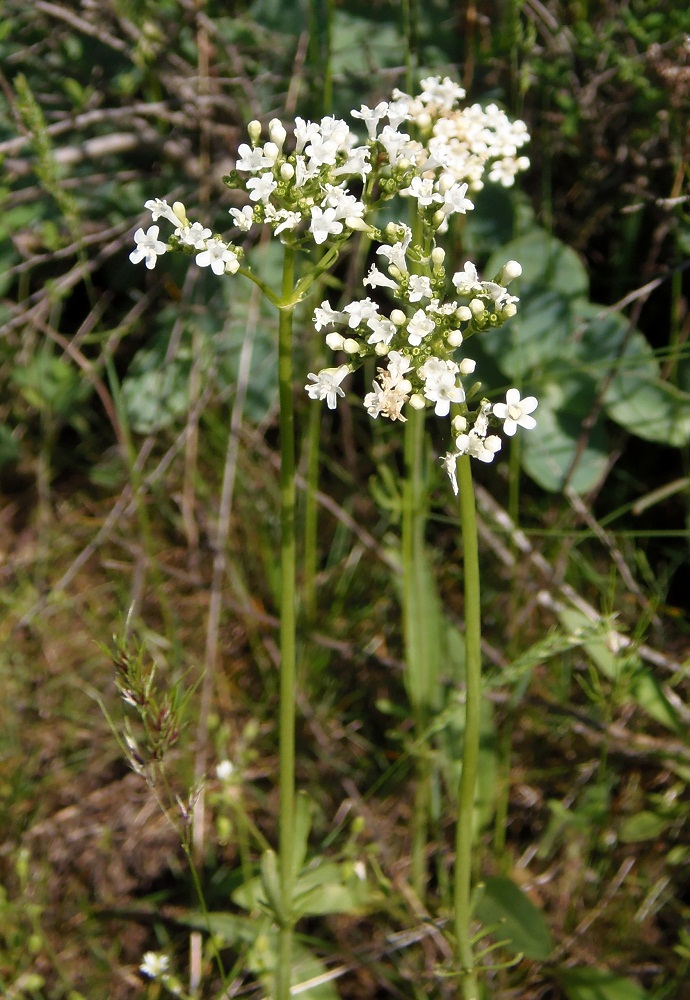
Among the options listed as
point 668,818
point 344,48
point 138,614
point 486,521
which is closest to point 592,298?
point 486,521

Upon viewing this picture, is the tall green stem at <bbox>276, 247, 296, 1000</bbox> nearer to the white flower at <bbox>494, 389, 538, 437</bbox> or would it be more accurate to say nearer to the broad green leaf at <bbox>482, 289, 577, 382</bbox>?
the white flower at <bbox>494, 389, 538, 437</bbox>

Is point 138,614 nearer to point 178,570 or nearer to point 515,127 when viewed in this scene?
point 178,570

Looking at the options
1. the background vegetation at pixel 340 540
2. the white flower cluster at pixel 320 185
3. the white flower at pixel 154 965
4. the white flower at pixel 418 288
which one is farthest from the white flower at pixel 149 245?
the white flower at pixel 154 965

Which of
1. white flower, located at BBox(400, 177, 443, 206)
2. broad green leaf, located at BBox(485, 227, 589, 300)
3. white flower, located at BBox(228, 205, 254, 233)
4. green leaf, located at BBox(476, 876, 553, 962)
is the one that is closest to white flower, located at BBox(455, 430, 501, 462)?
white flower, located at BBox(400, 177, 443, 206)

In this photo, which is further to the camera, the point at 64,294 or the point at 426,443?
the point at 64,294

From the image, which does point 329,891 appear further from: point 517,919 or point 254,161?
point 254,161

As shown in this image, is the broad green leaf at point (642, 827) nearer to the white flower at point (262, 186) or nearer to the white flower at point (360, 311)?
the white flower at point (360, 311)

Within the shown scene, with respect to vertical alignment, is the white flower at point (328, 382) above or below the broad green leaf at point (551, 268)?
above
